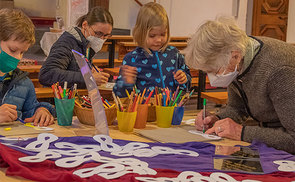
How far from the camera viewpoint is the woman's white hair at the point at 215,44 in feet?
6.44

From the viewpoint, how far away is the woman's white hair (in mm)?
1964

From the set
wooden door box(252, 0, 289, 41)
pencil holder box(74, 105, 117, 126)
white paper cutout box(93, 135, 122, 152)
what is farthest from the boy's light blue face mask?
wooden door box(252, 0, 289, 41)

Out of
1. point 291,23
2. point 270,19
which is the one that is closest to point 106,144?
point 291,23

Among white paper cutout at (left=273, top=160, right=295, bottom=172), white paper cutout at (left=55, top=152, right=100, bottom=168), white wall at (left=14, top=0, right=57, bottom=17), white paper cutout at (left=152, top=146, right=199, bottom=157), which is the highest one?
white wall at (left=14, top=0, right=57, bottom=17)

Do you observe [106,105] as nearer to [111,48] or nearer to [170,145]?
[170,145]

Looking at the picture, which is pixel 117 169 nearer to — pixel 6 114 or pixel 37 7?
pixel 6 114

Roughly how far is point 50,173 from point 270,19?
896 centimetres

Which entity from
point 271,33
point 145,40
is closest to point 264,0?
point 271,33

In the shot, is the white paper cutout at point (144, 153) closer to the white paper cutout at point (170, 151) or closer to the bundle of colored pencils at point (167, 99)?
the white paper cutout at point (170, 151)

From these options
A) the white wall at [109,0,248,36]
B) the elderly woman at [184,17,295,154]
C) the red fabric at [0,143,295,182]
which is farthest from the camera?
the white wall at [109,0,248,36]

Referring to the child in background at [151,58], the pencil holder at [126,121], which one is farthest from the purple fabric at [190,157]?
the child in background at [151,58]

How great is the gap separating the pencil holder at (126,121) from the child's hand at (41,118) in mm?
357

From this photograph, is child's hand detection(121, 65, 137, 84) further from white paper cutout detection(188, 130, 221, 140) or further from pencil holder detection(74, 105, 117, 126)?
white paper cutout detection(188, 130, 221, 140)

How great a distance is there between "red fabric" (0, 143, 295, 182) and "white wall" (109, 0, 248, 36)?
7.89m
